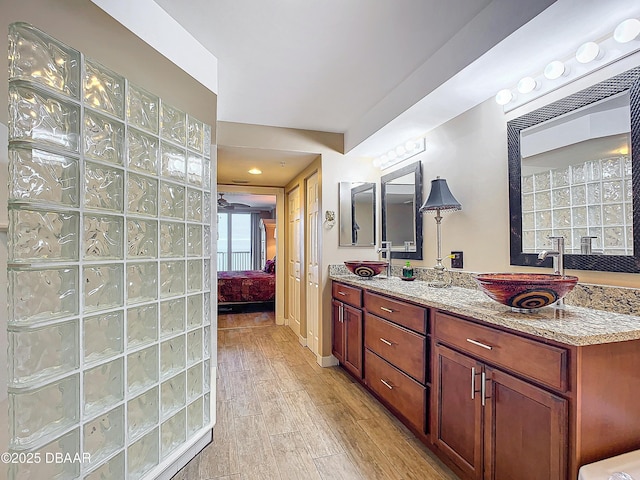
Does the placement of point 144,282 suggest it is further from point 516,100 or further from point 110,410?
point 516,100

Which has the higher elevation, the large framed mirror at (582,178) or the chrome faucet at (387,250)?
the large framed mirror at (582,178)

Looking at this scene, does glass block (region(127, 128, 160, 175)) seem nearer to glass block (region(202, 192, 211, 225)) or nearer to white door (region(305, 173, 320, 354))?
glass block (region(202, 192, 211, 225))

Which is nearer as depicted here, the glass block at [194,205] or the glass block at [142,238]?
the glass block at [142,238]

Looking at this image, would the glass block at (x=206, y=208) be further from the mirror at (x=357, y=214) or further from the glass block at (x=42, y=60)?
the mirror at (x=357, y=214)

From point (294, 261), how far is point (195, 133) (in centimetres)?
308

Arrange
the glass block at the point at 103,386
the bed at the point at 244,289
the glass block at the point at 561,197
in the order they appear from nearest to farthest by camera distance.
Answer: the glass block at the point at 103,386, the glass block at the point at 561,197, the bed at the point at 244,289

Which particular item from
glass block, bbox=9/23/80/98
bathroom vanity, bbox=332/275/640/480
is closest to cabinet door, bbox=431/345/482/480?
bathroom vanity, bbox=332/275/640/480

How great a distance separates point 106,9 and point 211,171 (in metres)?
0.93

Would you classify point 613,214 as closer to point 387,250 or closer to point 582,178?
point 582,178

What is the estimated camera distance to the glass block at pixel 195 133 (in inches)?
75.0

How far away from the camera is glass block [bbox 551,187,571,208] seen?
176 cm

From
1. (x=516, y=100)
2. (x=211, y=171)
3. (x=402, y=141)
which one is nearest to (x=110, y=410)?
(x=211, y=171)

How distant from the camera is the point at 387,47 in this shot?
2059mm

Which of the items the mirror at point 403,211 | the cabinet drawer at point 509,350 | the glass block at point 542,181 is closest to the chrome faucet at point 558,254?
the glass block at point 542,181
